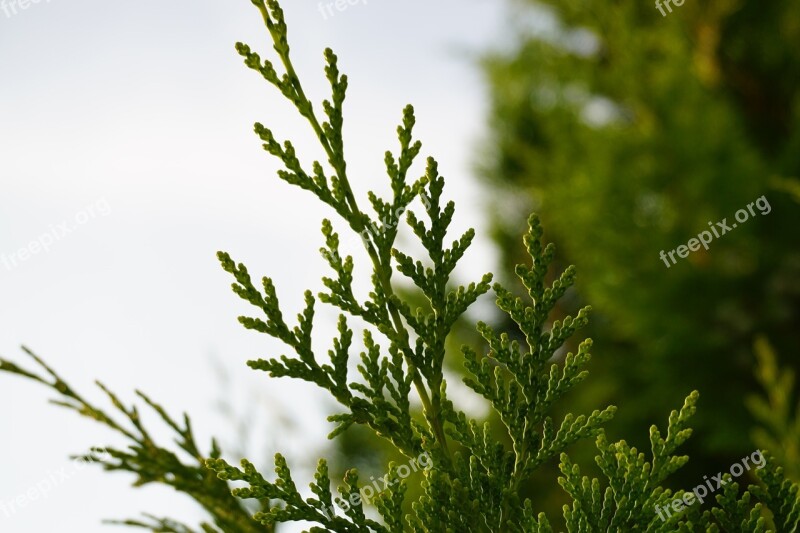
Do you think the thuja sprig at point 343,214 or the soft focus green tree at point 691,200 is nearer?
the thuja sprig at point 343,214

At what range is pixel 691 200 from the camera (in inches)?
229

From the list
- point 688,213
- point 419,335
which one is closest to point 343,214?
point 419,335

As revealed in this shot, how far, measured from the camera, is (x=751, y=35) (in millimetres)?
6383

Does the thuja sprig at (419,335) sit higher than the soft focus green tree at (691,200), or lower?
lower

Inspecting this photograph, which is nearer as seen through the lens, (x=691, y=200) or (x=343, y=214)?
(x=343, y=214)

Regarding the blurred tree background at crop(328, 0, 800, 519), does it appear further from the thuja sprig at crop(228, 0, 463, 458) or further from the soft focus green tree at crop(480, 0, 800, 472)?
the thuja sprig at crop(228, 0, 463, 458)

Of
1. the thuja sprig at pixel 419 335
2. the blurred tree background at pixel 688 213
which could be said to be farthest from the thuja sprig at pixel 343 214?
the blurred tree background at pixel 688 213

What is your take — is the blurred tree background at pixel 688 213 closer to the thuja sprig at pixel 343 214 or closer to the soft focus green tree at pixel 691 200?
the soft focus green tree at pixel 691 200

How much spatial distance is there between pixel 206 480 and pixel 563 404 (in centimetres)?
489

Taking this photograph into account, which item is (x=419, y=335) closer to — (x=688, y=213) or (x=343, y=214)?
(x=343, y=214)

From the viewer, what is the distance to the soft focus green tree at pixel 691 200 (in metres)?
5.48

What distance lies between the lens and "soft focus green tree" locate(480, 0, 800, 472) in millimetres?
5480

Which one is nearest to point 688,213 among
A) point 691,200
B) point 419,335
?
point 691,200

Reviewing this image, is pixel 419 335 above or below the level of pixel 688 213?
below
